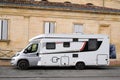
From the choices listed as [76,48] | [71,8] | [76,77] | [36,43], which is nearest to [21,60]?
[36,43]

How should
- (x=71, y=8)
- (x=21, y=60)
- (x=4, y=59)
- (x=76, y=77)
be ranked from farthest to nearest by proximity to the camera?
(x=71, y=8)
(x=4, y=59)
(x=21, y=60)
(x=76, y=77)

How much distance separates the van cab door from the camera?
3253 cm

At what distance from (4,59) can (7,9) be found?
4.57 m

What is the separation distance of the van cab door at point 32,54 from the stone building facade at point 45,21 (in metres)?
6.25

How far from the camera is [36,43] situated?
32875 millimetres

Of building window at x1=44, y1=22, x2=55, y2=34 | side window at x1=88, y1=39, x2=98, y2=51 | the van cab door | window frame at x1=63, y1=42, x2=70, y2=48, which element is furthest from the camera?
building window at x1=44, y1=22, x2=55, y2=34

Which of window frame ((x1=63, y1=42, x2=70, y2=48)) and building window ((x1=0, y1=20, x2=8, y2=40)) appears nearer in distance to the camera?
window frame ((x1=63, y1=42, x2=70, y2=48))

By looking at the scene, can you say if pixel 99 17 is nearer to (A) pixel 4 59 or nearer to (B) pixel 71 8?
(B) pixel 71 8

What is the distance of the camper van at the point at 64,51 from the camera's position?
32594mm

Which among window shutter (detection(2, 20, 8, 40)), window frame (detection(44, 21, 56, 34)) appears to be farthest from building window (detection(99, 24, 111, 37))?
window shutter (detection(2, 20, 8, 40))

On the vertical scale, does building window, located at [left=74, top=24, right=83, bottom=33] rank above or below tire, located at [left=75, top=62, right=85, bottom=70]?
above

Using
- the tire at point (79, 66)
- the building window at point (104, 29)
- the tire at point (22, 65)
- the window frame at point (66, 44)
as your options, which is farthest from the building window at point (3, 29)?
the building window at point (104, 29)

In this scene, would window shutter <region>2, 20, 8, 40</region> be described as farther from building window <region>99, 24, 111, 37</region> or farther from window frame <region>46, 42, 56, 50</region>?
building window <region>99, 24, 111, 37</region>

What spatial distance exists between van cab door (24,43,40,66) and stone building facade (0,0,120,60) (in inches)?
246
